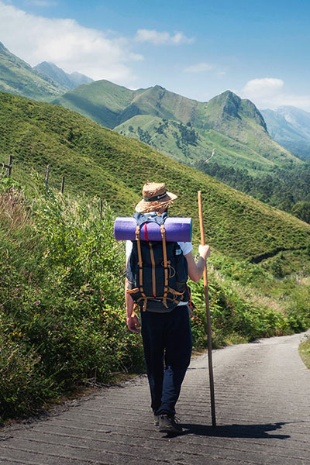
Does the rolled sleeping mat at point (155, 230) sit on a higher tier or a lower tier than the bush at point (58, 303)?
higher

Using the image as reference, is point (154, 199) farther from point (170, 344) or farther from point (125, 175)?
point (125, 175)

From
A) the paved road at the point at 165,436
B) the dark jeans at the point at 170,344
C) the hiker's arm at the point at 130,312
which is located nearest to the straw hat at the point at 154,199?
the hiker's arm at the point at 130,312

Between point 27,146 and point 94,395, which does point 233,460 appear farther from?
point 27,146

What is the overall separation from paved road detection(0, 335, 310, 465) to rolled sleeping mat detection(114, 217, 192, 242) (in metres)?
1.47

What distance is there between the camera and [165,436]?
14.0ft

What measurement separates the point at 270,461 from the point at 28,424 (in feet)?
7.12

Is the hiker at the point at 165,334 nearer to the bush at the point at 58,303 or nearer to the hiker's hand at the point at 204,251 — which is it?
the hiker's hand at the point at 204,251

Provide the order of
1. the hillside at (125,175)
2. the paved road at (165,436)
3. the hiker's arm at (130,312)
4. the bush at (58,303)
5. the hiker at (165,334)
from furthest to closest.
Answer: the hillside at (125,175) → the bush at (58,303) → the hiker's arm at (130,312) → the hiker at (165,334) → the paved road at (165,436)

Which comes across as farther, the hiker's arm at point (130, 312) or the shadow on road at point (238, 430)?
the hiker's arm at point (130, 312)

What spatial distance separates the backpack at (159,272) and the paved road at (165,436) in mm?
1003

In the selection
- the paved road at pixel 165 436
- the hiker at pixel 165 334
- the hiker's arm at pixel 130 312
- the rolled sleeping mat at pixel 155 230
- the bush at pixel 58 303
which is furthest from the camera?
the bush at pixel 58 303

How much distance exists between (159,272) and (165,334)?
0.62 meters

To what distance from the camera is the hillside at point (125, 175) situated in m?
83.9

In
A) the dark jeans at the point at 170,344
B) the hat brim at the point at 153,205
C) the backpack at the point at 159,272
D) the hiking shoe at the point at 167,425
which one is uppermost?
the hat brim at the point at 153,205
